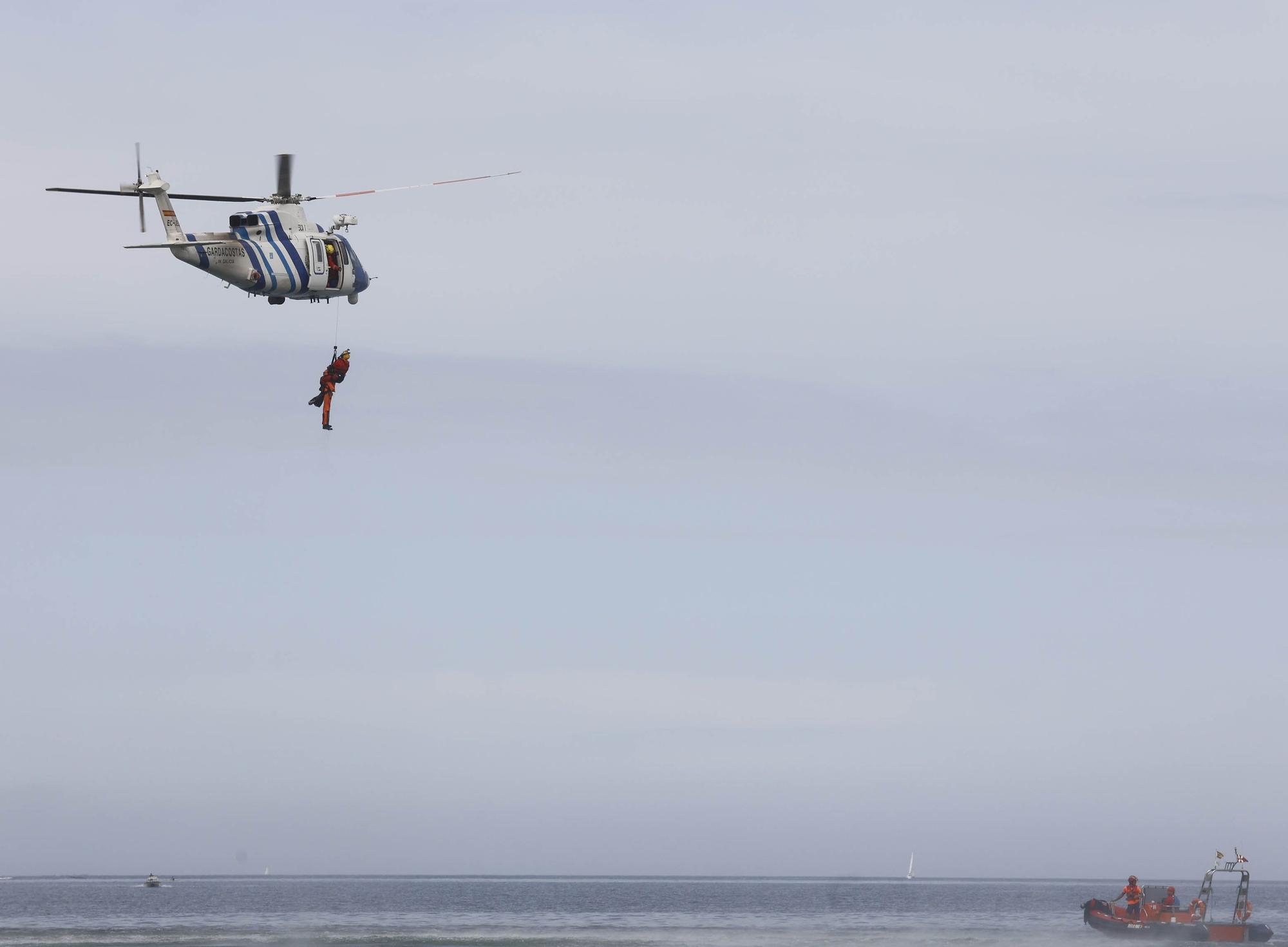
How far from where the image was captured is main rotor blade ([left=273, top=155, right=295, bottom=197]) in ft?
120

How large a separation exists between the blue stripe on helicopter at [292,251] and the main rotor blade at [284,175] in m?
0.84

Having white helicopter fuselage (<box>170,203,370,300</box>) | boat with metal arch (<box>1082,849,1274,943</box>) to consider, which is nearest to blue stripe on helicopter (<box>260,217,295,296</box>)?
white helicopter fuselage (<box>170,203,370,300</box>)

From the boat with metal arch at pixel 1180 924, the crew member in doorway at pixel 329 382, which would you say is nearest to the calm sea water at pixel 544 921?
the boat with metal arch at pixel 1180 924

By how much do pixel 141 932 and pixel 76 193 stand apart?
5763 cm

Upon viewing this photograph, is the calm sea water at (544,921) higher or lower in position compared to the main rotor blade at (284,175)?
lower

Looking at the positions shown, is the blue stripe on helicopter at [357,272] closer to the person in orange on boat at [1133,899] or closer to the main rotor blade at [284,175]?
the main rotor blade at [284,175]

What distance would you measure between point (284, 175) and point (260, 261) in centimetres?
282

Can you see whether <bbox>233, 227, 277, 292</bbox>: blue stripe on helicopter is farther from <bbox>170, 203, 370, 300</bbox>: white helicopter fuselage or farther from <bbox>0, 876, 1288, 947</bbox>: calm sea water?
<bbox>0, 876, 1288, 947</bbox>: calm sea water

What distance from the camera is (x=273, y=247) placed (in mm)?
35531

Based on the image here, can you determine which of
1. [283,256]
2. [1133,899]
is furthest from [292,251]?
[1133,899]

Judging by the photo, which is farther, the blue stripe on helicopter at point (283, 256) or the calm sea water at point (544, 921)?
the calm sea water at point (544, 921)

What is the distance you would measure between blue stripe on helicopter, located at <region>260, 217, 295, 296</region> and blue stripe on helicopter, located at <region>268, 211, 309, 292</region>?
0.63ft

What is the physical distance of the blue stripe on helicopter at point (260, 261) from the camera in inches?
1369

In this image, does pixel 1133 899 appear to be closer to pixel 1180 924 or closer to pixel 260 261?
pixel 1180 924
